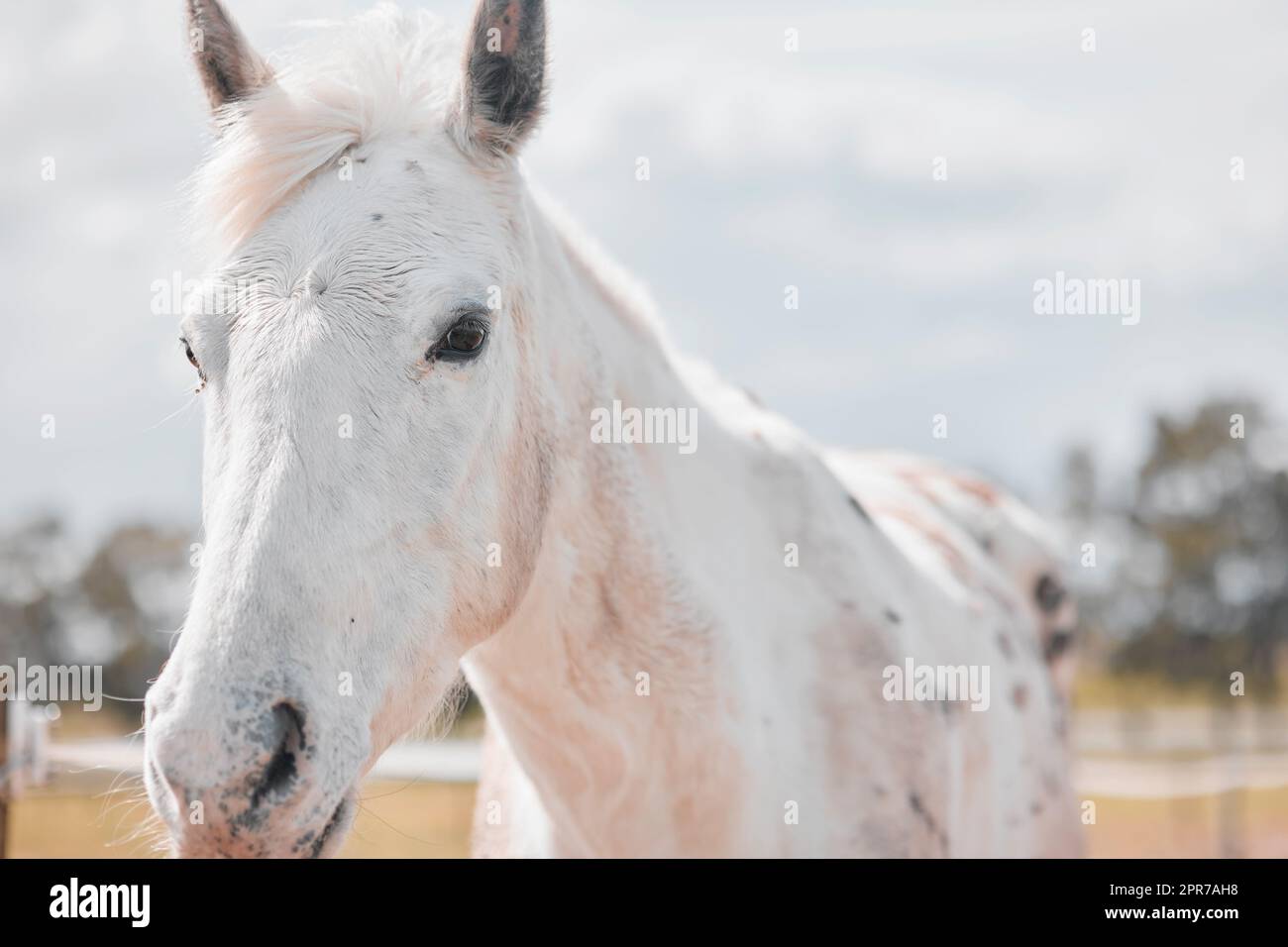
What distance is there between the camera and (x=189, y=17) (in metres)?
2.81

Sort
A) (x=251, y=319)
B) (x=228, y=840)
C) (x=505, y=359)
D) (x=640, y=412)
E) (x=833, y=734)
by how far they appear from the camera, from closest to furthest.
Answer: (x=228, y=840) → (x=251, y=319) → (x=505, y=359) → (x=640, y=412) → (x=833, y=734)

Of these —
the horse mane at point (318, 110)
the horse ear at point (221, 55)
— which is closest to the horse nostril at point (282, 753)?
the horse mane at point (318, 110)

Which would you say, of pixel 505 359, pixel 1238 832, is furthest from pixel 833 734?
pixel 1238 832

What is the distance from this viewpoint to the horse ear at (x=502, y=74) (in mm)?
2688

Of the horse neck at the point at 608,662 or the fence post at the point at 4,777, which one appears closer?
the horse neck at the point at 608,662

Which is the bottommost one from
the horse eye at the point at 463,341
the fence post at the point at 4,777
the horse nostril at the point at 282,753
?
the fence post at the point at 4,777

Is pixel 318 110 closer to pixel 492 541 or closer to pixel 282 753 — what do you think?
pixel 492 541

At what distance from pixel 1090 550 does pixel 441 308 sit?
3.76 m

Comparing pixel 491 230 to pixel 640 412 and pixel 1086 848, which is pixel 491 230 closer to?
pixel 640 412

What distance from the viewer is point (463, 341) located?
239 centimetres

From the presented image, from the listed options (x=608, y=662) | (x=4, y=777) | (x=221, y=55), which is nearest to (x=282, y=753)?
(x=608, y=662)

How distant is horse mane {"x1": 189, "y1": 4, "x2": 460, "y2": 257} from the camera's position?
255 cm

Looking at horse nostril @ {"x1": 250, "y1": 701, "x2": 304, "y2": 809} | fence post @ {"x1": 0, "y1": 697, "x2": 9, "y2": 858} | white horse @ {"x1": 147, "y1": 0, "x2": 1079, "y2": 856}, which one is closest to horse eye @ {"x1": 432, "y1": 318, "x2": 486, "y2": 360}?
white horse @ {"x1": 147, "y1": 0, "x2": 1079, "y2": 856}

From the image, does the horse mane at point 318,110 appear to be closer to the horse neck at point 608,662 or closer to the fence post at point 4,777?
the horse neck at point 608,662
